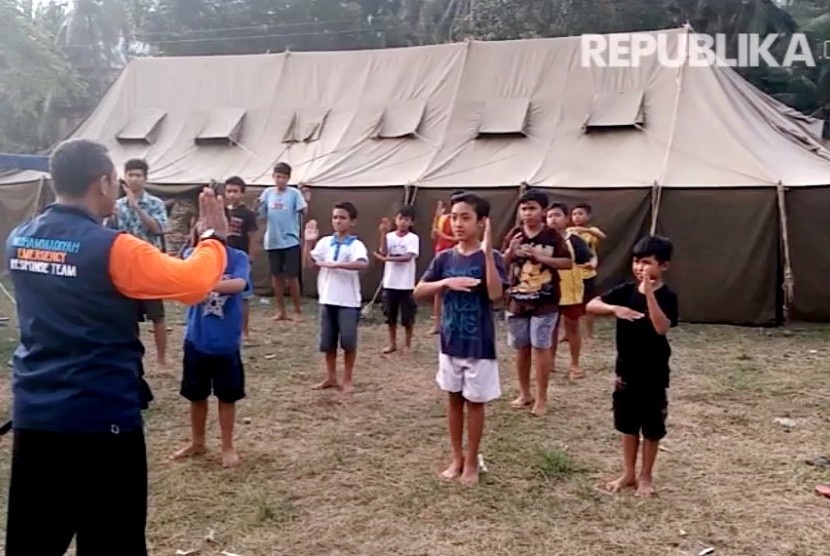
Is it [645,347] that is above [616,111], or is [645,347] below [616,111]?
below

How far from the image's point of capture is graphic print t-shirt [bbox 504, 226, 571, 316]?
5656 mm

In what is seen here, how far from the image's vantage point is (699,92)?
11023 millimetres

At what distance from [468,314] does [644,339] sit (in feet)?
2.89

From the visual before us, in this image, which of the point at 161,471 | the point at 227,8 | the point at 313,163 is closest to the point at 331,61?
the point at 313,163

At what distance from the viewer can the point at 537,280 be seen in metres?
5.71

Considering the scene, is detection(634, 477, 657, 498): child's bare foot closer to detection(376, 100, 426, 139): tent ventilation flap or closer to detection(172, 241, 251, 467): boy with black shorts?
detection(172, 241, 251, 467): boy with black shorts

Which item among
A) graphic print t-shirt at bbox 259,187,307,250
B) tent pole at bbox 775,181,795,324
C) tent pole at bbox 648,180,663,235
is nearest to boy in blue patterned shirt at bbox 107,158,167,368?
graphic print t-shirt at bbox 259,187,307,250

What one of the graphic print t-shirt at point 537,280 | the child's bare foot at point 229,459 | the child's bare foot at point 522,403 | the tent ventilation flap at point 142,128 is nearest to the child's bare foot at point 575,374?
the child's bare foot at point 522,403

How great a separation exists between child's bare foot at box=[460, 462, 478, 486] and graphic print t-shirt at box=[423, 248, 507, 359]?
61cm

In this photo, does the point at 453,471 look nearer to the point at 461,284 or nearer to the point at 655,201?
the point at 461,284

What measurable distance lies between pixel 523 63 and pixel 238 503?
940 cm

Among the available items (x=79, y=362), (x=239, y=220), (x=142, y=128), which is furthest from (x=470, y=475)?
(x=142, y=128)

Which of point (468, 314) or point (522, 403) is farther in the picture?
point (522, 403)

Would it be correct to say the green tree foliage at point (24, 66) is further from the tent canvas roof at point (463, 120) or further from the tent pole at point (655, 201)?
the tent pole at point (655, 201)
